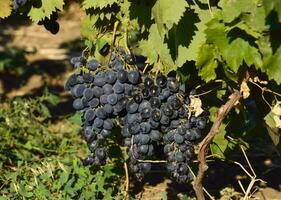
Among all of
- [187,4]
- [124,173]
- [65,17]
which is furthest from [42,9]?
[65,17]

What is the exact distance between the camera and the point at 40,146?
15.3 feet

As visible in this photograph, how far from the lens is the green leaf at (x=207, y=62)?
2.76m

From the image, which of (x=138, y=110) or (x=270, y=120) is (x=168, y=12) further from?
(x=270, y=120)

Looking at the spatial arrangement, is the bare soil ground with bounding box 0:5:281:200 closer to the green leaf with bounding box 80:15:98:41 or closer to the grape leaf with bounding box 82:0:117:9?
the green leaf with bounding box 80:15:98:41

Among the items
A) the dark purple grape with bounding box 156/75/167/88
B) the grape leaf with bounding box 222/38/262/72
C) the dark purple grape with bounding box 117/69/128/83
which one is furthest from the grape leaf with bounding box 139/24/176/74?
the grape leaf with bounding box 222/38/262/72

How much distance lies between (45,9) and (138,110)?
0.63m

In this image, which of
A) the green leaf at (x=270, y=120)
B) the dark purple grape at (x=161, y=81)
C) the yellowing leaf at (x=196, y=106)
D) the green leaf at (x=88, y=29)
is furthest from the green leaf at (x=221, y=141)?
the green leaf at (x=88, y=29)

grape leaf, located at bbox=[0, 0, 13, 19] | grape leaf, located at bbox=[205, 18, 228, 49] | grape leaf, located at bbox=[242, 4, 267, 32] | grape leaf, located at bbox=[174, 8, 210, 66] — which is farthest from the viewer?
grape leaf, located at bbox=[0, 0, 13, 19]

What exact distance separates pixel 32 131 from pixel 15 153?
0.42 meters

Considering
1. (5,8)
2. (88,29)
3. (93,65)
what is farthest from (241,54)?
(5,8)

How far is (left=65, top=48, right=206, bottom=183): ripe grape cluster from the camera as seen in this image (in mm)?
3064

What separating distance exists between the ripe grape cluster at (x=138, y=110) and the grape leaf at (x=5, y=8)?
408 mm

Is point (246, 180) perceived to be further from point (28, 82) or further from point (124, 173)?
point (28, 82)

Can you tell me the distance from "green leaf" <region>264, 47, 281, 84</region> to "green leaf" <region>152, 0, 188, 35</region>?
1.22 feet
